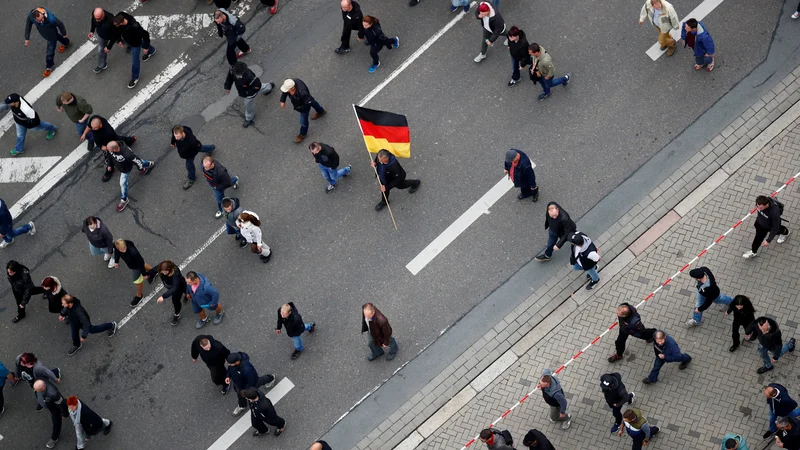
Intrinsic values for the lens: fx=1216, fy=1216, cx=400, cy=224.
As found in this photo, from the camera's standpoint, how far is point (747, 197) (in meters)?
20.6

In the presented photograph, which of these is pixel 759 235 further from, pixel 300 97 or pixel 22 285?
pixel 22 285

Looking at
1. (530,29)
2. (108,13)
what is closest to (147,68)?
(108,13)

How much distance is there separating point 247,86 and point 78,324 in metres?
5.22

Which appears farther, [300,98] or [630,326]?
[300,98]

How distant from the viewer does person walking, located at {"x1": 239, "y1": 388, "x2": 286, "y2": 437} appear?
18.9m

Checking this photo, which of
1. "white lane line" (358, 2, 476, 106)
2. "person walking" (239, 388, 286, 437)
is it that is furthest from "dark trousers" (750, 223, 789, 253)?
"person walking" (239, 388, 286, 437)

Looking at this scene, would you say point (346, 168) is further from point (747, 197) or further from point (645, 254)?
point (747, 197)

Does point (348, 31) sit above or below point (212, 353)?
above

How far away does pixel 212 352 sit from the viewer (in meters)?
19.8

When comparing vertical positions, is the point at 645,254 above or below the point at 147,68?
below

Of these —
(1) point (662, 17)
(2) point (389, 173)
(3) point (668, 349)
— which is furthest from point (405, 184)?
(3) point (668, 349)

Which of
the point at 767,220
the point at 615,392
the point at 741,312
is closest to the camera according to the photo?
the point at 615,392

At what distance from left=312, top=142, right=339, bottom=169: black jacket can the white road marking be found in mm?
5524

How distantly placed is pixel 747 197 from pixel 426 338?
234 inches
